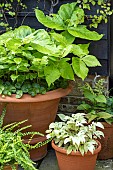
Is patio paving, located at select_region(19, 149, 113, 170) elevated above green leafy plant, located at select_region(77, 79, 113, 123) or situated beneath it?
situated beneath

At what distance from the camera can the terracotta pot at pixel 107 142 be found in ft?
8.86

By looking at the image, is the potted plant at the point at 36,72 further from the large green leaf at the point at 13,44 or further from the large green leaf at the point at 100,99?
the large green leaf at the point at 100,99

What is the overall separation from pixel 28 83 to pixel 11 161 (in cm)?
61

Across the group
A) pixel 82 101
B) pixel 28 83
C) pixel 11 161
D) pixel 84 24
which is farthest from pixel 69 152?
pixel 84 24

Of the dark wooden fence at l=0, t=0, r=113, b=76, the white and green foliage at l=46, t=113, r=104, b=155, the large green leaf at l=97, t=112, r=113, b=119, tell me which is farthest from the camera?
the dark wooden fence at l=0, t=0, r=113, b=76

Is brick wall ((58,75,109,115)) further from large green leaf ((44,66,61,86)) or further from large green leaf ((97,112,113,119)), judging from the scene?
large green leaf ((44,66,61,86))

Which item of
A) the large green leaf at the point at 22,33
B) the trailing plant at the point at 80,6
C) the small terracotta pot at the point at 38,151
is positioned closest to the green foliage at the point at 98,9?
the trailing plant at the point at 80,6

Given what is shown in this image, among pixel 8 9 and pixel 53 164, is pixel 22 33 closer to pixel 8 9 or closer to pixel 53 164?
pixel 8 9

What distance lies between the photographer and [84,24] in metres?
2.96

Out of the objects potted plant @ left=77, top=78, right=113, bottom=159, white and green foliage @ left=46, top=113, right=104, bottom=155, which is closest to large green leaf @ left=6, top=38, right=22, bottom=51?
white and green foliage @ left=46, top=113, right=104, bottom=155

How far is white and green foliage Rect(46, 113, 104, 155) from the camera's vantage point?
2.34 m

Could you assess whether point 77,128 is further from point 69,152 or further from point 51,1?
point 51,1

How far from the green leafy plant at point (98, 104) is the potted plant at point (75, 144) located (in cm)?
21

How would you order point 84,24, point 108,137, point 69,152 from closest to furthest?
point 69,152 → point 108,137 → point 84,24
